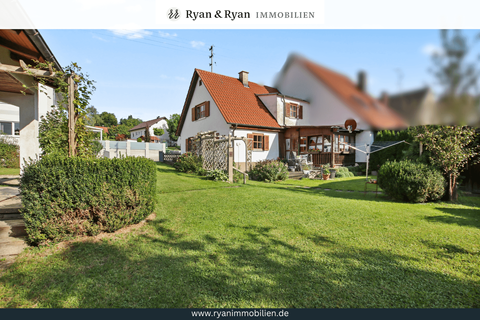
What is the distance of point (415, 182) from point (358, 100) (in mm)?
8248

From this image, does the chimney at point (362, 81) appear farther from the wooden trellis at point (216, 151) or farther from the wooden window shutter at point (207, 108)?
the wooden window shutter at point (207, 108)

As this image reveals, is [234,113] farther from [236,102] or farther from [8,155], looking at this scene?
[8,155]

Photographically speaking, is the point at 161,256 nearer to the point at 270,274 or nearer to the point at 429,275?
the point at 270,274

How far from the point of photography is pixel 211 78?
19969mm

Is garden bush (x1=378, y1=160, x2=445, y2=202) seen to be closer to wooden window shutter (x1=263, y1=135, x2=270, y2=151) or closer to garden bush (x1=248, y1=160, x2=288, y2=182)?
garden bush (x1=248, y1=160, x2=288, y2=182)

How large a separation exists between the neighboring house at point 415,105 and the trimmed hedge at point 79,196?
5.08m

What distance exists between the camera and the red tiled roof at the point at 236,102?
57.7 ft

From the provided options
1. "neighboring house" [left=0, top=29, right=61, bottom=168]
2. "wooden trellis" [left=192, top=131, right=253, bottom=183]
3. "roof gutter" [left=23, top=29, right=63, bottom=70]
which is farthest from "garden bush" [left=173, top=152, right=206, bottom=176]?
"roof gutter" [left=23, top=29, right=63, bottom=70]

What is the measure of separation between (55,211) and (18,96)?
592 centimetres

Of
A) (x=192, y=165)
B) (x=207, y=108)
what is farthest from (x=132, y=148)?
(x=192, y=165)

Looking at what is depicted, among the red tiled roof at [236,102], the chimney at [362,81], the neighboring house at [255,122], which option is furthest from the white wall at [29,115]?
the red tiled roof at [236,102]

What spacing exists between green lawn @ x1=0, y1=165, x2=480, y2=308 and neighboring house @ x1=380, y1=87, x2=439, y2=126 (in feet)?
8.97

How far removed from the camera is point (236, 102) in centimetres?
1891

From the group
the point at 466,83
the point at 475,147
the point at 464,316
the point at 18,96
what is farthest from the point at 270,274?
the point at 18,96
